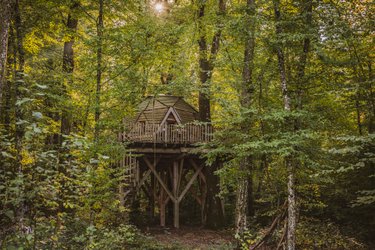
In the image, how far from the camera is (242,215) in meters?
10.3

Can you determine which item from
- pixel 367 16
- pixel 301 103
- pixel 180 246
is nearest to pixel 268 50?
pixel 301 103

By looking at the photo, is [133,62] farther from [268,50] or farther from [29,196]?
[29,196]

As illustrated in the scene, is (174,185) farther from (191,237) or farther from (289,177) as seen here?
(289,177)

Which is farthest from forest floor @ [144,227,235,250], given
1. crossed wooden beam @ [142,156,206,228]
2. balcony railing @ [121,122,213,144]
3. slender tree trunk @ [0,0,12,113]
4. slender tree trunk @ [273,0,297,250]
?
slender tree trunk @ [0,0,12,113]

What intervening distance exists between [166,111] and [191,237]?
23.9 ft

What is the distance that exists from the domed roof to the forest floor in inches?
234

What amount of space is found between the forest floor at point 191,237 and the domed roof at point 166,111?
593 centimetres

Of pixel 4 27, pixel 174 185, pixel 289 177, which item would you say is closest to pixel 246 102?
pixel 289 177

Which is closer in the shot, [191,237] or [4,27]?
[4,27]

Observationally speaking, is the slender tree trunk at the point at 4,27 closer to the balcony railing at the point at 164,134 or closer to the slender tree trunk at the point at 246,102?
the slender tree trunk at the point at 246,102

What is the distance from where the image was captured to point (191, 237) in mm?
14672

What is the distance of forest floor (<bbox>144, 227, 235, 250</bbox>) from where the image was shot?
12.6m

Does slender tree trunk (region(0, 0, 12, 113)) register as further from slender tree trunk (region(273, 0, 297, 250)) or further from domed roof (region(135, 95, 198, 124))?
domed roof (region(135, 95, 198, 124))

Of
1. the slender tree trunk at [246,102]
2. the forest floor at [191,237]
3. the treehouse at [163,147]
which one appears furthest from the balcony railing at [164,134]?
the slender tree trunk at [246,102]
